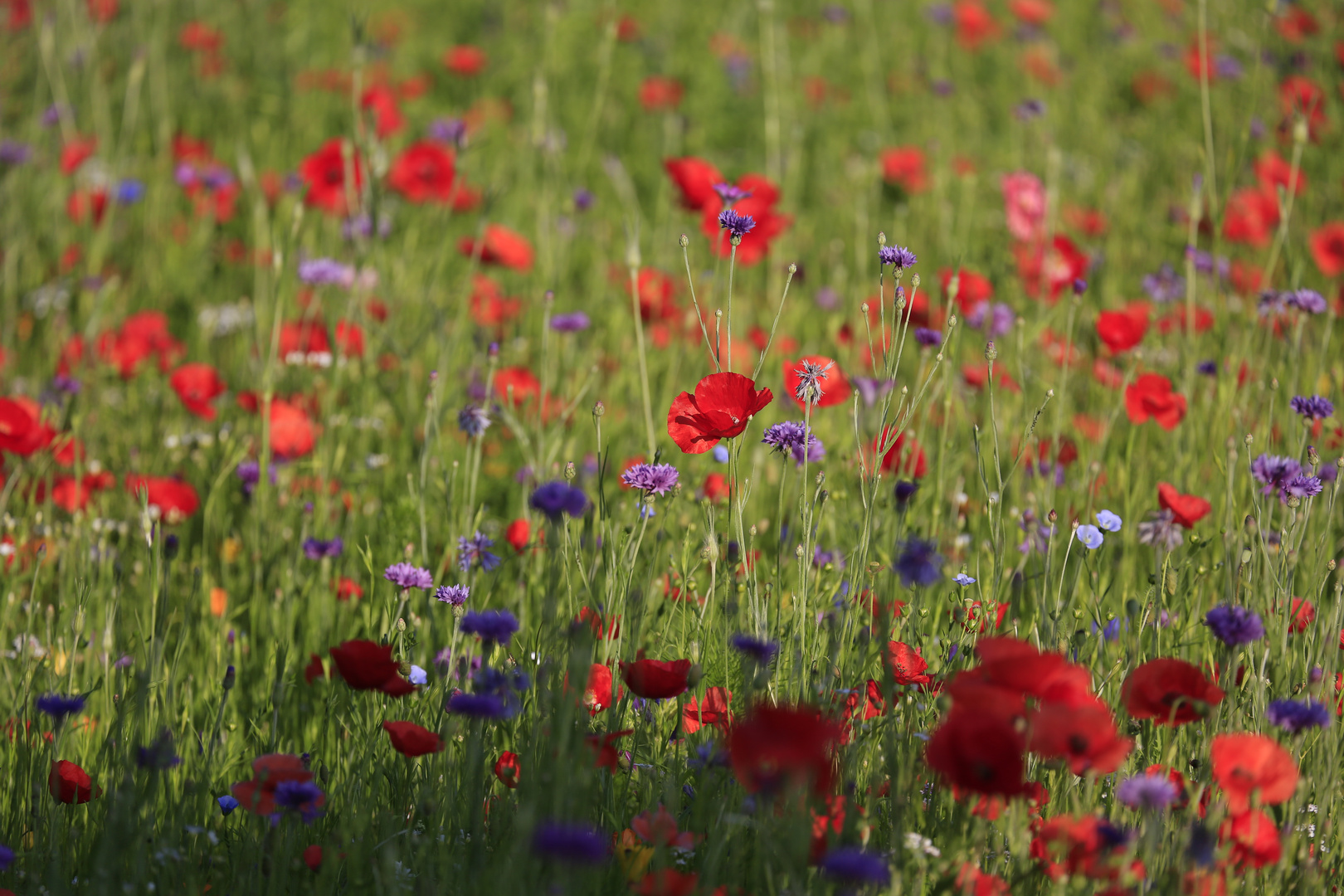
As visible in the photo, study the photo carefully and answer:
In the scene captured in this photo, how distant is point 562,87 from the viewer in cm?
546

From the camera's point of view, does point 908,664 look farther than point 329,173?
No

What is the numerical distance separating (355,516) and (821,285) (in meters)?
2.02

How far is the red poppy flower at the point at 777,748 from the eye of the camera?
3.27 ft

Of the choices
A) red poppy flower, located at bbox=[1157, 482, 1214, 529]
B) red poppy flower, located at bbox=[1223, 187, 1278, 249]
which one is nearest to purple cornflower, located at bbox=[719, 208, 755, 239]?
red poppy flower, located at bbox=[1157, 482, 1214, 529]

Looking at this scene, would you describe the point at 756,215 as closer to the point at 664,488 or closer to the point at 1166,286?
the point at 664,488

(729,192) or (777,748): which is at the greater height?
(729,192)

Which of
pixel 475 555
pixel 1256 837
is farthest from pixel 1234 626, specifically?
pixel 475 555

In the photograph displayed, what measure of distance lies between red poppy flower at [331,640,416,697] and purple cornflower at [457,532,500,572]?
1.20 ft

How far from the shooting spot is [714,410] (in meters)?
1.50

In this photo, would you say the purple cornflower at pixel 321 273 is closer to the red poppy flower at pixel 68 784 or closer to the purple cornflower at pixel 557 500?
the red poppy flower at pixel 68 784

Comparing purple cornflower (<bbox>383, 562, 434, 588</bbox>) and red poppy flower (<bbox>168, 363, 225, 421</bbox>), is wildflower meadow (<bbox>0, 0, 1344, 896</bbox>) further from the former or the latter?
red poppy flower (<bbox>168, 363, 225, 421</bbox>)

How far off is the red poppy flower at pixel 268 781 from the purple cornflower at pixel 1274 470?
1436 millimetres

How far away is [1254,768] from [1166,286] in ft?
7.75

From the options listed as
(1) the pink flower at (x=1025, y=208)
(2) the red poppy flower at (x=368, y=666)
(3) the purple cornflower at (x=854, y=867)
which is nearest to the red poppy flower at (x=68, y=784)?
(2) the red poppy flower at (x=368, y=666)
